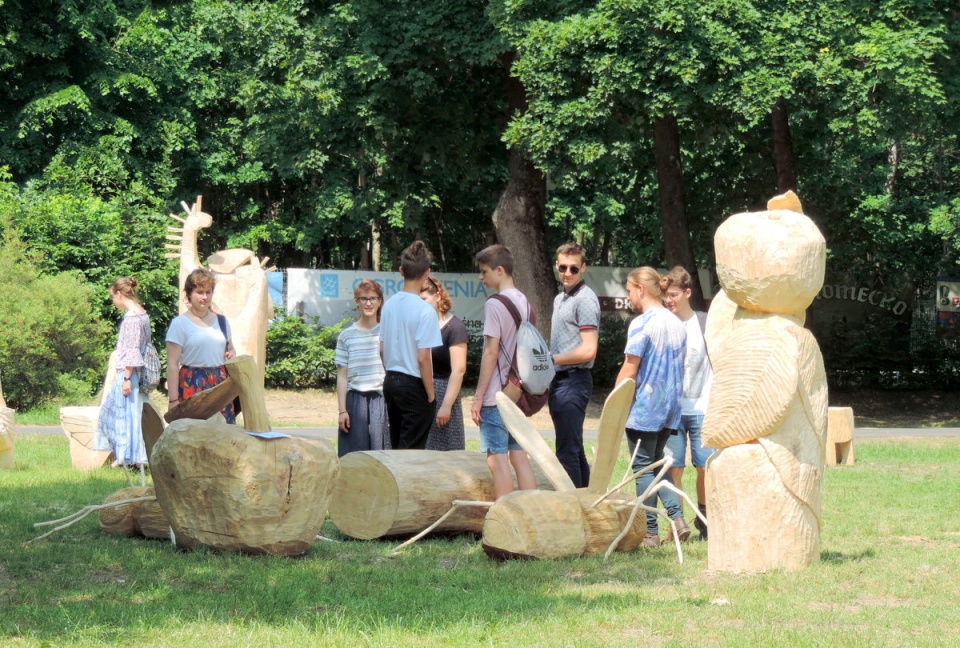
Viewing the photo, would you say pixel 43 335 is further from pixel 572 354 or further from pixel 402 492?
pixel 572 354

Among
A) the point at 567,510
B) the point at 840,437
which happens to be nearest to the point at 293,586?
the point at 567,510

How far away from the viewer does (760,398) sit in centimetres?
600

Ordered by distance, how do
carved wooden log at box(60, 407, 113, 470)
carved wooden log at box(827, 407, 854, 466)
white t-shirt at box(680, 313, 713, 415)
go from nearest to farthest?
white t-shirt at box(680, 313, 713, 415), carved wooden log at box(60, 407, 113, 470), carved wooden log at box(827, 407, 854, 466)

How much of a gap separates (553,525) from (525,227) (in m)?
13.2

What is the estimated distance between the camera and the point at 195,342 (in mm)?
8547

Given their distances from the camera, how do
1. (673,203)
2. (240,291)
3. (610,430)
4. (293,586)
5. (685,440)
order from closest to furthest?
(293,586), (610,430), (685,440), (240,291), (673,203)

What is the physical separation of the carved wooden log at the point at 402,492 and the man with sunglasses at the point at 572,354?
567mm

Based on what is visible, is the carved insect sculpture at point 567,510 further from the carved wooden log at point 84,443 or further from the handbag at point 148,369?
the carved wooden log at point 84,443

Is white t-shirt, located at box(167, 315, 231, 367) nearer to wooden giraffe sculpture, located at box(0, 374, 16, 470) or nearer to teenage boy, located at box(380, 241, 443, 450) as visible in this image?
teenage boy, located at box(380, 241, 443, 450)

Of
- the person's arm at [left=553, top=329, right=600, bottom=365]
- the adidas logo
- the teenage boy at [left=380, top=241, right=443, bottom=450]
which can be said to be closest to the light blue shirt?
the teenage boy at [left=380, top=241, right=443, bottom=450]

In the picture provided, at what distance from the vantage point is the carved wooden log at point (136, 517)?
7062mm

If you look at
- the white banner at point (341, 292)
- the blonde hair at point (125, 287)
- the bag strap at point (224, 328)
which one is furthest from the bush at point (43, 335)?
the bag strap at point (224, 328)

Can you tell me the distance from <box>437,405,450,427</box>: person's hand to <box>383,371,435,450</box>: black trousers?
0.05 metres

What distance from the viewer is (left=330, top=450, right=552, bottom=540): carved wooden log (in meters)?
7.17
